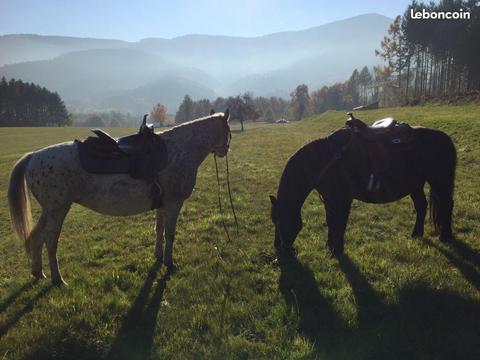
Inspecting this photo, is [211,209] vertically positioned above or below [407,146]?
below

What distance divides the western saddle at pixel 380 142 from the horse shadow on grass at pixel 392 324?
182 cm

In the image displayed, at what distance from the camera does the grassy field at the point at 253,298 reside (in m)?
3.80

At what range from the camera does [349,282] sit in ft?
16.5

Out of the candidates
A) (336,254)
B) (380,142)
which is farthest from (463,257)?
(380,142)

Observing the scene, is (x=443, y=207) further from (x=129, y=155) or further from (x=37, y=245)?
(x=37, y=245)

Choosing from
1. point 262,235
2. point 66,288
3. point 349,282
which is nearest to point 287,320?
point 349,282

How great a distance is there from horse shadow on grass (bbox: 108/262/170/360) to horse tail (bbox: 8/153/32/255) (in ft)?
7.02

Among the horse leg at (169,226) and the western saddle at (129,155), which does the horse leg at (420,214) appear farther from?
the western saddle at (129,155)

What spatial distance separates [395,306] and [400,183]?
233 cm

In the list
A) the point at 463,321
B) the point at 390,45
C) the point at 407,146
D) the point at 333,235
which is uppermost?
the point at 390,45

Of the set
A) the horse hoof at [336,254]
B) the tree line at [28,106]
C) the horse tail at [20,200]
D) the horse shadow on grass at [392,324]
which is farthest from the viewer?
the tree line at [28,106]

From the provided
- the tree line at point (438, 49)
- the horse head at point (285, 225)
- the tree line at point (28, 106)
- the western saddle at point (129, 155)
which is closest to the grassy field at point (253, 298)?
the horse head at point (285, 225)

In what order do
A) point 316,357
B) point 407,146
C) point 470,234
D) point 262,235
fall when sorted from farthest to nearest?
point 262,235 → point 470,234 → point 407,146 → point 316,357

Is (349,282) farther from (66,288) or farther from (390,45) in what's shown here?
(390,45)
